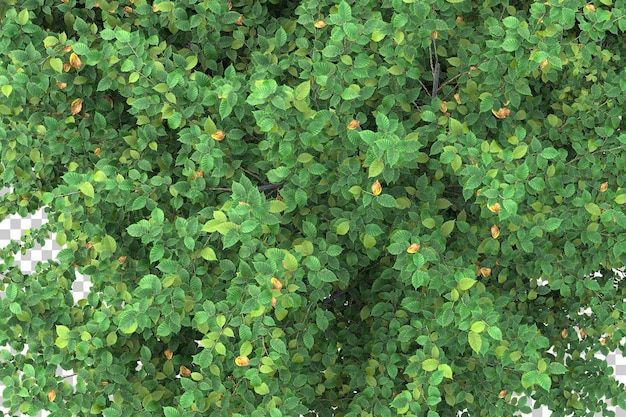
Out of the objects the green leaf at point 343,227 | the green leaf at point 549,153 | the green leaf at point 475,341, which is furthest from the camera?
the green leaf at point 343,227

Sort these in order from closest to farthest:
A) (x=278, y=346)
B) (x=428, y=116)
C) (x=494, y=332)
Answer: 1. (x=494, y=332)
2. (x=278, y=346)
3. (x=428, y=116)

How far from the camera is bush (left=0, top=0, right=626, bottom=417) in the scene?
454 centimetres

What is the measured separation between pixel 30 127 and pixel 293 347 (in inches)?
87.1

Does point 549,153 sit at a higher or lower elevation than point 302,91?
lower

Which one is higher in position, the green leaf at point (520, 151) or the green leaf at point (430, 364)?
the green leaf at point (520, 151)

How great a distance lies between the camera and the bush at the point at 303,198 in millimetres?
4539

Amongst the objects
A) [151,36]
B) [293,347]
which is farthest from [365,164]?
[151,36]

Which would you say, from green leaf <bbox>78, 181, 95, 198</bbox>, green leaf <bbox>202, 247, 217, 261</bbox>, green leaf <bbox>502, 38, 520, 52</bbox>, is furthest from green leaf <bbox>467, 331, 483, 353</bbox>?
green leaf <bbox>78, 181, 95, 198</bbox>

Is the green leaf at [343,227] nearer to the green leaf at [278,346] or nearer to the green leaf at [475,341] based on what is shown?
the green leaf at [278,346]

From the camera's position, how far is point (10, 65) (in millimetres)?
4910

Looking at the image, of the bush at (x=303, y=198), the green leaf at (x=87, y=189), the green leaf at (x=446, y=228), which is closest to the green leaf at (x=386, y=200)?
the bush at (x=303, y=198)

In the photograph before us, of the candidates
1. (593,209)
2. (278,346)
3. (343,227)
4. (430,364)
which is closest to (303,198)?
(343,227)

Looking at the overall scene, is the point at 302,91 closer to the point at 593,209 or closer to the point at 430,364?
the point at 430,364

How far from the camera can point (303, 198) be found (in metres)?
4.63
